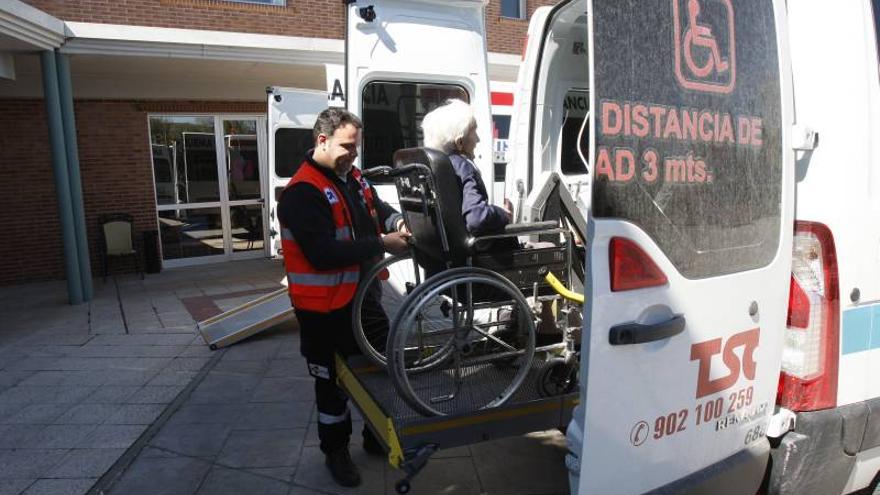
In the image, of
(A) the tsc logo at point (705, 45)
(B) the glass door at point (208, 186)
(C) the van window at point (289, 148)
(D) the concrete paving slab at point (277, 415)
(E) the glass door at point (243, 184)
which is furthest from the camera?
(E) the glass door at point (243, 184)

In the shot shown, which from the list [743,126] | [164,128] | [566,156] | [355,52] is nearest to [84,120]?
[164,128]

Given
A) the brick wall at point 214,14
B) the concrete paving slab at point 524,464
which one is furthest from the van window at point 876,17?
the brick wall at point 214,14

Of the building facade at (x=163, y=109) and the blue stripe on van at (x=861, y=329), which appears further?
the building facade at (x=163, y=109)

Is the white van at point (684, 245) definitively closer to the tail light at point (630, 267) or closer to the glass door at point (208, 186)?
the tail light at point (630, 267)

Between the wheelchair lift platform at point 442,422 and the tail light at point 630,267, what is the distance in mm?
901

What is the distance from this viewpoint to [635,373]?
1654mm

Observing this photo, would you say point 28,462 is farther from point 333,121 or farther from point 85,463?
point 333,121

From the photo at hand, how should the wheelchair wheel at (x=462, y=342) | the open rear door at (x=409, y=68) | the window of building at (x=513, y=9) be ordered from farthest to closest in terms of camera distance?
the window of building at (x=513, y=9) → the open rear door at (x=409, y=68) → the wheelchair wheel at (x=462, y=342)

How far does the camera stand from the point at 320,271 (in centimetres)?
287

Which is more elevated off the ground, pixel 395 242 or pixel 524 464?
pixel 395 242

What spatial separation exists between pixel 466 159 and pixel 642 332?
151cm

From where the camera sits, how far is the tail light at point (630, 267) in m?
1.59

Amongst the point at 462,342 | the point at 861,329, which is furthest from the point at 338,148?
the point at 861,329

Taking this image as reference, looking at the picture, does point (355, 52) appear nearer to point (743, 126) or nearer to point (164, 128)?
point (743, 126)
